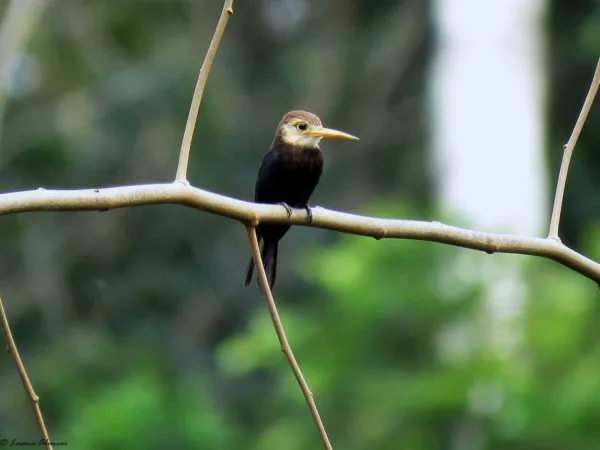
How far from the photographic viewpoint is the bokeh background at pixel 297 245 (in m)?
8.05

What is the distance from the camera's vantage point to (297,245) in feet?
49.6

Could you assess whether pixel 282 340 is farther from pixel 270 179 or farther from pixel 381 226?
pixel 270 179

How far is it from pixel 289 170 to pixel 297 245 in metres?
9.67

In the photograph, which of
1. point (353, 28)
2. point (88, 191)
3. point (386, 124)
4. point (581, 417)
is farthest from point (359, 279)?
point (353, 28)

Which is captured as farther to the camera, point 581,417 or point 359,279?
point 359,279

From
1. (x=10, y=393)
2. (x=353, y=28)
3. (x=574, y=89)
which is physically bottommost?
(x=10, y=393)

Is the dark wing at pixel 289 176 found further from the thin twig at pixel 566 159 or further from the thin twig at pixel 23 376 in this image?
the thin twig at pixel 23 376

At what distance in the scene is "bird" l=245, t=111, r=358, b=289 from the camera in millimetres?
5402

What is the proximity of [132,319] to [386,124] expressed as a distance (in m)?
4.57

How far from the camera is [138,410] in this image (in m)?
9.50

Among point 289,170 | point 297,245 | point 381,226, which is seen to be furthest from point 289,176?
point 297,245

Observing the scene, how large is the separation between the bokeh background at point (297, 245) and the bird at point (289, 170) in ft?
8.67

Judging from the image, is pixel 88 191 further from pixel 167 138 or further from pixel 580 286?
pixel 167 138

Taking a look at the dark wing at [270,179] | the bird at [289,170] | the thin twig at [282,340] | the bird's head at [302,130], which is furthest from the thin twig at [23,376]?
the bird's head at [302,130]
